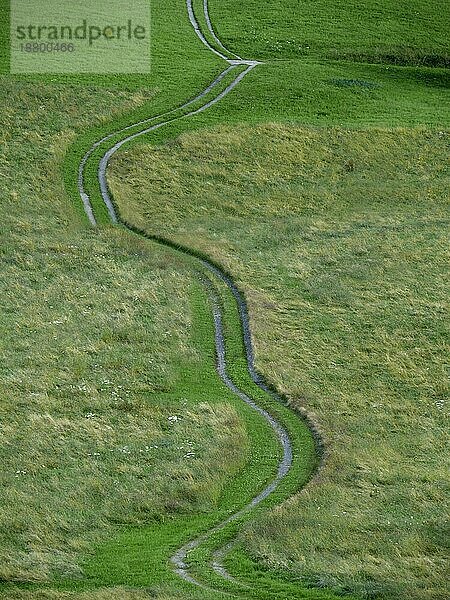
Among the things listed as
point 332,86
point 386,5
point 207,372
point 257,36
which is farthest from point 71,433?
point 386,5

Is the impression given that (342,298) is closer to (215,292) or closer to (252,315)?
(252,315)

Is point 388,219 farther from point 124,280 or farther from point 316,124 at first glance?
point 124,280

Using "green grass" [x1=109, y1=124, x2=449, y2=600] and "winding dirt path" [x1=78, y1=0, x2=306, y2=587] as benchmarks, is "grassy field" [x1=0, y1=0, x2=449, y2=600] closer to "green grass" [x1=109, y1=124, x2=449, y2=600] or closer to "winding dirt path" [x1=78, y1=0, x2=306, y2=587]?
"green grass" [x1=109, y1=124, x2=449, y2=600]

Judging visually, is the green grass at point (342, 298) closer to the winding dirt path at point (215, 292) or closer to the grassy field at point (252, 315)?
the grassy field at point (252, 315)

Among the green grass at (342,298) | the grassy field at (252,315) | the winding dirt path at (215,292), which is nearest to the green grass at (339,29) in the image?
the grassy field at (252,315)
